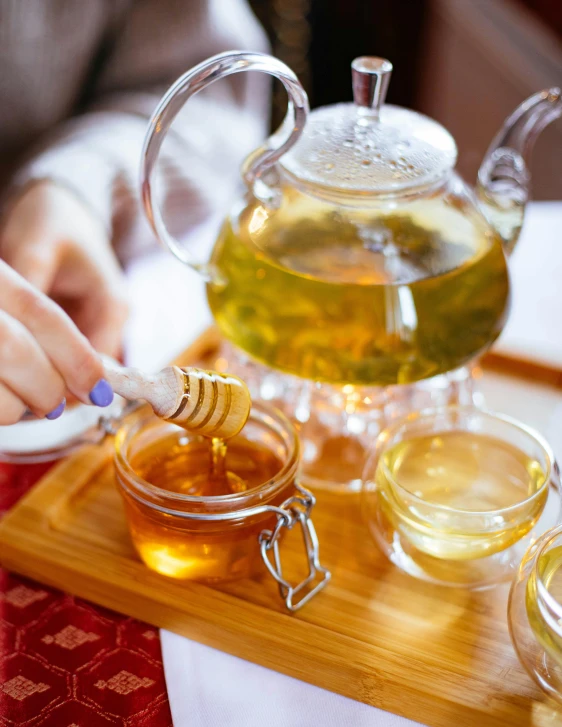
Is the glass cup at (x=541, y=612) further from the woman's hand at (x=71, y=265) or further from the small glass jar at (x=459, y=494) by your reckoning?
the woman's hand at (x=71, y=265)

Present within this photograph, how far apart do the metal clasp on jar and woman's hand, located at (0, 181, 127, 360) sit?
261 mm

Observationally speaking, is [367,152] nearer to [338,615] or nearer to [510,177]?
[510,177]

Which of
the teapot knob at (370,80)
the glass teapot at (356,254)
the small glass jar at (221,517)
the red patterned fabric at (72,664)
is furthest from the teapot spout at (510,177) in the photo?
the red patterned fabric at (72,664)

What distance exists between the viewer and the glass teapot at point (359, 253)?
506mm

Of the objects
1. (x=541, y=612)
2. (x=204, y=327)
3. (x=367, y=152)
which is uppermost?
(x=367, y=152)

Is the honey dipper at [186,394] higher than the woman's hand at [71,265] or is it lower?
higher

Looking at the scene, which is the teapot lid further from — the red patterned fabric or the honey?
the red patterned fabric

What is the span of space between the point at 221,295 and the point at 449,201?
17cm

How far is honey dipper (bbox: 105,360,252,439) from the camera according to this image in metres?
0.40

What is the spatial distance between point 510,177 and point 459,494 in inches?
10.0

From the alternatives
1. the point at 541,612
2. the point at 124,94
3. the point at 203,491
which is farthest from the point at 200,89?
the point at 124,94

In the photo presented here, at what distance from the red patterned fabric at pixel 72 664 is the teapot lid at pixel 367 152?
0.29 m

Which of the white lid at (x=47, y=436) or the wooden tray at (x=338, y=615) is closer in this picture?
the wooden tray at (x=338, y=615)

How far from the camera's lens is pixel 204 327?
0.73m
